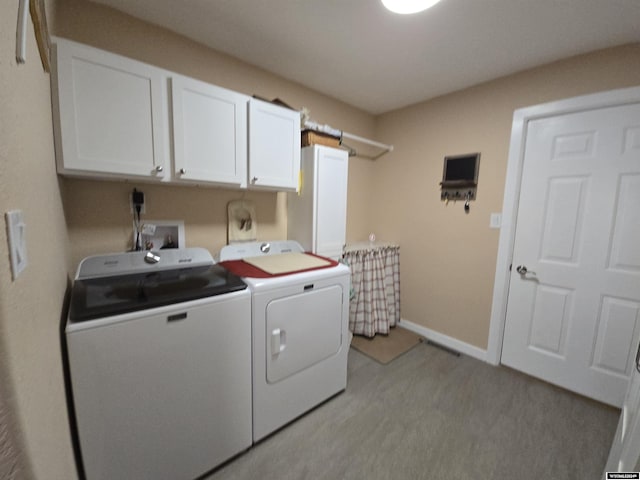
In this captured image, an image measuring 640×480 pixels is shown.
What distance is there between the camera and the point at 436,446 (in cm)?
156

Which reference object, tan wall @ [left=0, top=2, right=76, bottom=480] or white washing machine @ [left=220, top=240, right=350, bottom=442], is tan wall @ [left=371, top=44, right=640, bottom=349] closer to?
white washing machine @ [left=220, top=240, right=350, bottom=442]

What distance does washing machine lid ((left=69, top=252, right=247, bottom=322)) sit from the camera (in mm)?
1077

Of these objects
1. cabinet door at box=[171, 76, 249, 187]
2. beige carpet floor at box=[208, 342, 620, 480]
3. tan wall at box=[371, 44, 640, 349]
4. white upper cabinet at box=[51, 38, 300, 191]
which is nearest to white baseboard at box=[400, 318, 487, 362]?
tan wall at box=[371, 44, 640, 349]

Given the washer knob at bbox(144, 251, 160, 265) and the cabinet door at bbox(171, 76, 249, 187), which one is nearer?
the cabinet door at bbox(171, 76, 249, 187)

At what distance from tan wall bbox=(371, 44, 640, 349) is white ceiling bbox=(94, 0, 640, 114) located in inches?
5.8

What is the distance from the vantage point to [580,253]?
194 centimetres

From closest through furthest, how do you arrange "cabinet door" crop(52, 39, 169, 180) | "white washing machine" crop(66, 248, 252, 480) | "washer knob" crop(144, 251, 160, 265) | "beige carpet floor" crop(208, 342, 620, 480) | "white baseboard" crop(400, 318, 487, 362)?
"white washing machine" crop(66, 248, 252, 480) → "cabinet door" crop(52, 39, 169, 180) → "beige carpet floor" crop(208, 342, 620, 480) → "washer knob" crop(144, 251, 160, 265) → "white baseboard" crop(400, 318, 487, 362)

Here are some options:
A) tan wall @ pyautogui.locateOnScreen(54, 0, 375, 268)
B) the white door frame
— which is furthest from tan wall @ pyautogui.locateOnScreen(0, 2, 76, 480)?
the white door frame

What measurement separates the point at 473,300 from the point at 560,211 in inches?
39.2

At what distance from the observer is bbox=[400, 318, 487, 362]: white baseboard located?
96.9 inches

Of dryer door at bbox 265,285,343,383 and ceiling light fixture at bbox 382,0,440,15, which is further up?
ceiling light fixture at bbox 382,0,440,15

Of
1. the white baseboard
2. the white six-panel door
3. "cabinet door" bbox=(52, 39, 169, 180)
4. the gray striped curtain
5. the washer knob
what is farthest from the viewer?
the gray striped curtain

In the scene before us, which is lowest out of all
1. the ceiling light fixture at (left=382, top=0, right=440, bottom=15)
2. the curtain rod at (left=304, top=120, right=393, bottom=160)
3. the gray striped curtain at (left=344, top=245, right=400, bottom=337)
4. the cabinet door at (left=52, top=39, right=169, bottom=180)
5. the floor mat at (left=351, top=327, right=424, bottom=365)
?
the floor mat at (left=351, top=327, right=424, bottom=365)

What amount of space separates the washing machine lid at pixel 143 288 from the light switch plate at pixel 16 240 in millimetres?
588
